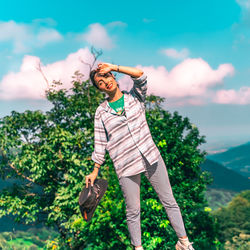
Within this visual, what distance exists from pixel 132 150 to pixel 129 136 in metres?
0.18

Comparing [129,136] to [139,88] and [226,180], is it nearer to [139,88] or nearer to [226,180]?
[139,88]

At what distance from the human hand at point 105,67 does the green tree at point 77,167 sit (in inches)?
229

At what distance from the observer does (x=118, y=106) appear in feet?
11.6

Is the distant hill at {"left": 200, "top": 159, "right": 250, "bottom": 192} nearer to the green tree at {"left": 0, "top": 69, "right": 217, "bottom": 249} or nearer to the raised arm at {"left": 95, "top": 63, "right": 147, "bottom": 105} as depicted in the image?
the green tree at {"left": 0, "top": 69, "right": 217, "bottom": 249}

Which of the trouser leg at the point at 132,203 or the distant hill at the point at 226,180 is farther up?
the trouser leg at the point at 132,203

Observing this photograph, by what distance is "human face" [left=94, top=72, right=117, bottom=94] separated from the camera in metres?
3.48

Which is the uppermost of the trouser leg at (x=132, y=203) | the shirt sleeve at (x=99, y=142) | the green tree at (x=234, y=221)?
the shirt sleeve at (x=99, y=142)

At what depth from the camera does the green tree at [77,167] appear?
934cm

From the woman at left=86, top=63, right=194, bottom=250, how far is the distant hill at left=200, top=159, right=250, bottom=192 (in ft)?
383

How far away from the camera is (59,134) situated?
484 inches

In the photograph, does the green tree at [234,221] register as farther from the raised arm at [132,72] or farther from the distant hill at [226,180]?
the distant hill at [226,180]

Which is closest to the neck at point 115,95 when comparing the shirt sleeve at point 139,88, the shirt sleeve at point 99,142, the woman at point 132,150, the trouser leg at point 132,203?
the woman at point 132,150

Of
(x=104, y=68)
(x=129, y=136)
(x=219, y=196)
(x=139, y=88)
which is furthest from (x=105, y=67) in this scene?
(x=219, y=196)

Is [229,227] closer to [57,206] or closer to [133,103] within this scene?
[57,206]
